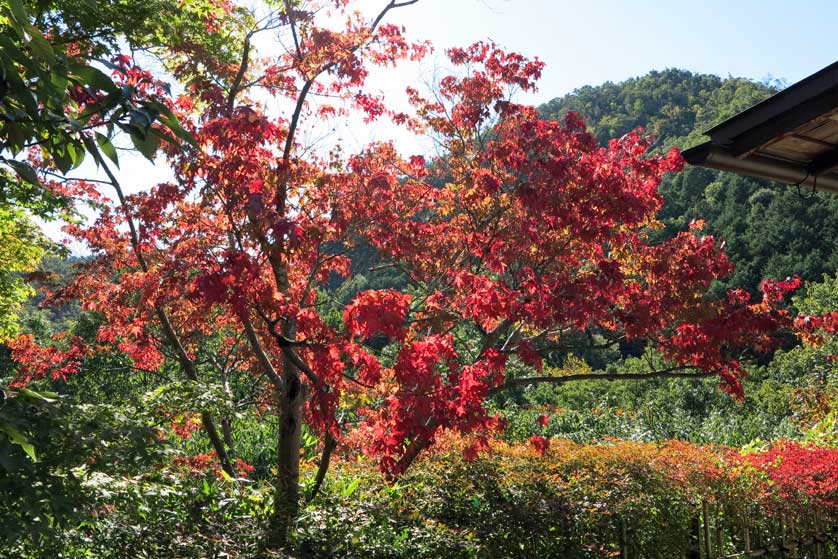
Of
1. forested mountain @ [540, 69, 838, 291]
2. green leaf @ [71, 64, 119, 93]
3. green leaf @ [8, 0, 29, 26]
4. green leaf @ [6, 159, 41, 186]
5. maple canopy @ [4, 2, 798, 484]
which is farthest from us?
forested mountain @ [540, 69, 838, 291]

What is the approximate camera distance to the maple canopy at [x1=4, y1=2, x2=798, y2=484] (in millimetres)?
5219

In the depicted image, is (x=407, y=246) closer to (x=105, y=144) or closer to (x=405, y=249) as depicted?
(x=405, y=249)

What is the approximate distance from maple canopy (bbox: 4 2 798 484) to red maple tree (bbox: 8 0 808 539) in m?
Result: 0.02

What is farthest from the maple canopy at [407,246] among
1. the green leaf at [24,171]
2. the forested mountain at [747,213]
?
the forested mountain at [747,213]

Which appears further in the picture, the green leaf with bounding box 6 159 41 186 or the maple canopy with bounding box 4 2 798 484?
the maple canopy with bounding box 4 2 798 484

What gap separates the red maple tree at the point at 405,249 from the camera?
5219mm

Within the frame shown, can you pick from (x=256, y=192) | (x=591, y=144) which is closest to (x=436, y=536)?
(x=256, y=192)

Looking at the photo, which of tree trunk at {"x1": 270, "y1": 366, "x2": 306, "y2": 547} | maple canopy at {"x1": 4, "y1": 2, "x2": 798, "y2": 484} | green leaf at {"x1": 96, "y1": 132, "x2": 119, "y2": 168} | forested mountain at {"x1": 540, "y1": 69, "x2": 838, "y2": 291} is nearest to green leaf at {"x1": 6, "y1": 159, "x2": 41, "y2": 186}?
green leaf at {"x1": 96, "y1": 132, "x2": 119, "y2": 168}

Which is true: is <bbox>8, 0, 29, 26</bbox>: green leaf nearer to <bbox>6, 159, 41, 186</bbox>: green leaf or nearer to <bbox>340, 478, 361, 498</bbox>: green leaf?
<bbox>6, 159, 41, 186</bbox>: green leaf

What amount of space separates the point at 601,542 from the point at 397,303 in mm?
2303

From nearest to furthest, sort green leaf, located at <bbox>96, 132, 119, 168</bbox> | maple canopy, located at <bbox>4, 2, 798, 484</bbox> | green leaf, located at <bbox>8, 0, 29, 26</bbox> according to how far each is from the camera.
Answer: green leaf, located at <bbox>8, 0, 29, 26</bbox>
green leaf, located at <bbox>96, 132, 119, 168</bbox>
maple canopy, located at <bbox>4, 2, 798, 484</bbox>

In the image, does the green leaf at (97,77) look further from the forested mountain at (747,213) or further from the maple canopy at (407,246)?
the forested mountain at (747,213)

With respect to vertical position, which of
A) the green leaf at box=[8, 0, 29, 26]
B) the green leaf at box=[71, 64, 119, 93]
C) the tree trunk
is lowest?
the green leaf at box=[71, 64, 119, 93]

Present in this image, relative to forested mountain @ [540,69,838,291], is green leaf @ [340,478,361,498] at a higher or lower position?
lower
